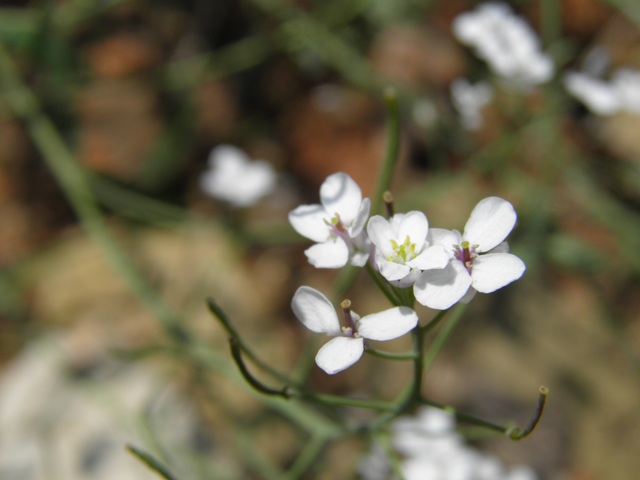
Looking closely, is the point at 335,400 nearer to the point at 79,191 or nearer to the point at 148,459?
the point at 148,459

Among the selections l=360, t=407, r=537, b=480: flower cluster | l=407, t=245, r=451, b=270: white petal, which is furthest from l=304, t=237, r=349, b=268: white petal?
l=360, t=407, r=537, b=480: flower cluster

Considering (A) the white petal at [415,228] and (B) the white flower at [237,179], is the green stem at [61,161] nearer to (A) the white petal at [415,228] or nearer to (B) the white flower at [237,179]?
(B) the white flower at [237,179]

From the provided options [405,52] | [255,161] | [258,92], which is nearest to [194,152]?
[255,161]

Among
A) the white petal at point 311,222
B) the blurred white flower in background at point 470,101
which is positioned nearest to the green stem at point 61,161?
the white petal at point 311,222

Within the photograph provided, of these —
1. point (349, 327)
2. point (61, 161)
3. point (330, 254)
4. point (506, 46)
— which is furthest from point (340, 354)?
point (61, 161)

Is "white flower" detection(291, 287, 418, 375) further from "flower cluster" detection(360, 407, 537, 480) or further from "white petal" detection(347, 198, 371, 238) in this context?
"flower cluster" detection(360, 407, 537, 480)

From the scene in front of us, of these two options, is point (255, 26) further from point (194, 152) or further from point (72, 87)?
point (72, 87)
